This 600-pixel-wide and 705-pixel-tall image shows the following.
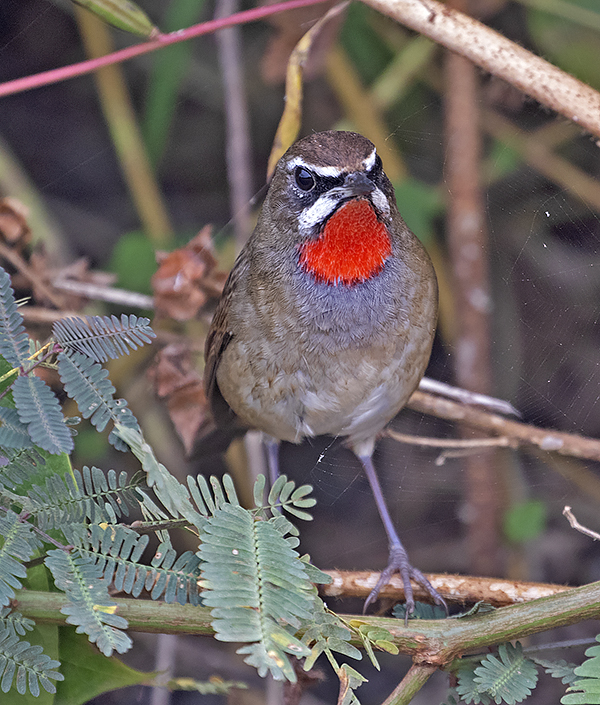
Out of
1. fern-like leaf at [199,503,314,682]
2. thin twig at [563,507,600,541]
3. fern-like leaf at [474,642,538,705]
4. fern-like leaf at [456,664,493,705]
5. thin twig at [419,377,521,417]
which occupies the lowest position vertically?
thin twig at [419,377,521,417]

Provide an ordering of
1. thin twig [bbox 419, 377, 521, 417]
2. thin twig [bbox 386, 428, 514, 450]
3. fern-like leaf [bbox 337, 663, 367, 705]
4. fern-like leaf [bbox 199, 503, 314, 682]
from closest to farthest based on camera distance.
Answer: fern-like leaf [bbox 199, 503, 314, 682] < fern-like leaf [bbox 337, 663, 367, 705] < thin twig [bbox 386, 428, 514, 450] < thin twig [bbox 419, 377, 521, 417]

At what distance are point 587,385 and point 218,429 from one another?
141cm

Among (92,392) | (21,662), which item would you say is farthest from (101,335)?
(21,662)

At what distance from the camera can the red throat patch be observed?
6.93ft

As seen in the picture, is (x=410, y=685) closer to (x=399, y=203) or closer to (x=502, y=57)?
(x=502, y=57)

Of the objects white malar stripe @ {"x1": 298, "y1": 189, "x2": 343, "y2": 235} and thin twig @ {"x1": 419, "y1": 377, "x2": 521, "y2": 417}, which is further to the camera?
thin twig @ {"x1": 419, "y1": 377, "x2": 521, "y2": 417}

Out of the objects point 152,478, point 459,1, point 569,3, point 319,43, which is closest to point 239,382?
point 152,478

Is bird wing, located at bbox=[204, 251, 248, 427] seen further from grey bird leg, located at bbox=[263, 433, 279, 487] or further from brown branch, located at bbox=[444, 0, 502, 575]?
brown branch, located at bbox=[444, 0, 502, 575]

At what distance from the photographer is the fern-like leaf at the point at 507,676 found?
1683 millimetres

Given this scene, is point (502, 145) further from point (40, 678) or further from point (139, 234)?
point (40, 678)

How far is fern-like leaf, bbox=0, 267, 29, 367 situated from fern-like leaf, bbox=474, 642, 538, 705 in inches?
47.8

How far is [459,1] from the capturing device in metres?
3.15

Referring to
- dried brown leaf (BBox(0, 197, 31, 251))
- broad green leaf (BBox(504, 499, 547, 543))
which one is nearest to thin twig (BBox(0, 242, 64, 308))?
dried brown leaf (BBox(0, 197, 31, 251))

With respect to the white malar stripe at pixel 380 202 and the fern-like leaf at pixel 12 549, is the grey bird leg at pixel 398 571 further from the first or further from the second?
the white malar stripe at pixel 380 202
